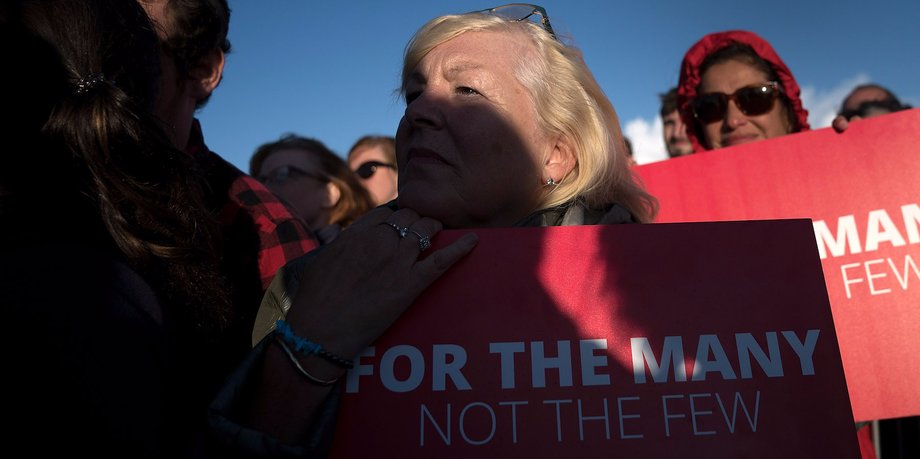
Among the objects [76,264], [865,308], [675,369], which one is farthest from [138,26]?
[865,308]

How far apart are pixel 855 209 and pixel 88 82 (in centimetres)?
227

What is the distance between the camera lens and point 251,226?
92.2 inches

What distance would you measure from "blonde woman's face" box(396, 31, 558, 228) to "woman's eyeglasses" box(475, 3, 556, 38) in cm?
15

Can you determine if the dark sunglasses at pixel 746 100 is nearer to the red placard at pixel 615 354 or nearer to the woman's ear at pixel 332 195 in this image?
the red placard at pixel 615 354

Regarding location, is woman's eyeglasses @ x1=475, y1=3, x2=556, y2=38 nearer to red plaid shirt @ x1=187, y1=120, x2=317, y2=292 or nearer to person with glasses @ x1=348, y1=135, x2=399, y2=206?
red plaid shirt @ x1=187, y1=120, x2=317, y2=292

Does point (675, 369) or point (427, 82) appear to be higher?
point (427, 82)

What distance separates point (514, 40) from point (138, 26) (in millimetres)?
1092

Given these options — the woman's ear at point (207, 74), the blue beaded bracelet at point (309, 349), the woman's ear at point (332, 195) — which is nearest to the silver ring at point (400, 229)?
the blue beaded bracelet at point (309, 349)

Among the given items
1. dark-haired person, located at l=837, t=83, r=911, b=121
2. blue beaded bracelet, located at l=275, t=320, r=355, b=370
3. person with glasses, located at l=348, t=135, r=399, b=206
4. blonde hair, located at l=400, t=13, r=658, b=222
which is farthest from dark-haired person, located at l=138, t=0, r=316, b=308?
dark-haired person, located at l=837, t=83, r=911, b=121

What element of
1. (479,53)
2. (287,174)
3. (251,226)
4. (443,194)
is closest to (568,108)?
(479,53)

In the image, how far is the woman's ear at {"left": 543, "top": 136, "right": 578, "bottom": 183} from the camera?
2020 mm

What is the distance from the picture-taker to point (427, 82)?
1.96m

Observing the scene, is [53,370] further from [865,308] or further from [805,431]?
[865,308]

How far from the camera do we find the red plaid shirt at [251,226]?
2.23 m
